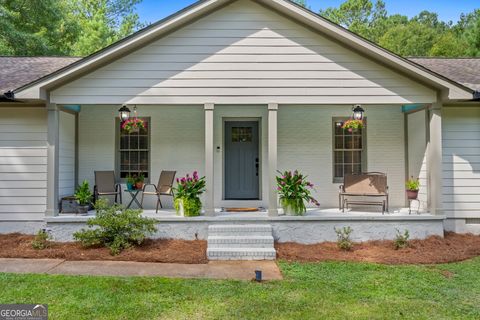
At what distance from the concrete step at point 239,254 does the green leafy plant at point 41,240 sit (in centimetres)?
290

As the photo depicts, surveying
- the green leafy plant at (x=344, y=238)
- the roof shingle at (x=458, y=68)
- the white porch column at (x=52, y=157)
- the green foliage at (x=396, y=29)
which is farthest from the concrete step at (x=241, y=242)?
the green foliage at (x=396, y=29)

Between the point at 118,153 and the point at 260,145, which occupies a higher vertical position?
the point at 260,145

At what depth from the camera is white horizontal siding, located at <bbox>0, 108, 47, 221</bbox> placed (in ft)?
23.4

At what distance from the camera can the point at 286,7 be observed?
668 cm

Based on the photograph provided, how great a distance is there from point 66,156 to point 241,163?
380 cm

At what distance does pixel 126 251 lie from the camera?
20.2 feet

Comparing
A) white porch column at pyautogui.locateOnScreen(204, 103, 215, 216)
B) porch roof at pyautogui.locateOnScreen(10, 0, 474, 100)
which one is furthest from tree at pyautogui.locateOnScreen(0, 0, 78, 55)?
white porch column at pyautogui.locateOnScreen(204, 103, 215, 216)

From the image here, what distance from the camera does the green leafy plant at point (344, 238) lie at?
6.43 m

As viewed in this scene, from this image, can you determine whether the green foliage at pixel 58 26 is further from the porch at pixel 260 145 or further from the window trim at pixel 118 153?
the window trim at pixel 118 153

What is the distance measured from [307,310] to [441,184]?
4.52 metres

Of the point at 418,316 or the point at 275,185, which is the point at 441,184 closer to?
the point at 275,185

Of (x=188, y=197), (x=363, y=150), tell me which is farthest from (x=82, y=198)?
(x=363, y=150)

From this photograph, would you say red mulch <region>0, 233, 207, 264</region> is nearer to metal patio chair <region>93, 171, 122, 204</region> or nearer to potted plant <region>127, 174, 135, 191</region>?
metal patio chair <region>93, 171, 122, 204</region>

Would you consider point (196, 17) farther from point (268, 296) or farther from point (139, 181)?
point (268, 296)
